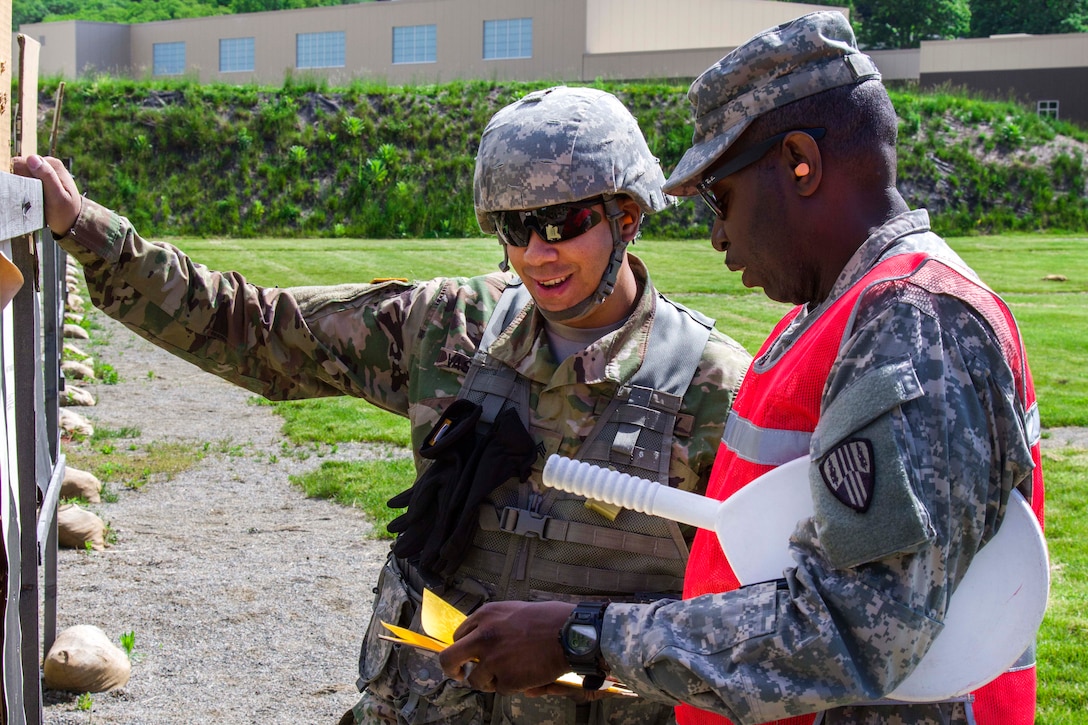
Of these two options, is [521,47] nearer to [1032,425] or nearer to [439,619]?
[439,619]

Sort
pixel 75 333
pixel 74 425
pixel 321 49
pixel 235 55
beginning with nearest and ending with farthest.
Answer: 1. pixel 74 425
2. pixel 75 333
3. pixel 321 49
4. pixel 235 55

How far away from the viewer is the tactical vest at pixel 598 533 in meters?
Answer: 2.73

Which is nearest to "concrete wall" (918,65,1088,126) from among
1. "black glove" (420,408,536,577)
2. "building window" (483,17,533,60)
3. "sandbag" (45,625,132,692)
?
"building window" (483,17,533,60)

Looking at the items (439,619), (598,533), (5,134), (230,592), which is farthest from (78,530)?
(439,619)

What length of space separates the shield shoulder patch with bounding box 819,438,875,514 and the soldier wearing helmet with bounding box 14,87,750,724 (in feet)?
3.70

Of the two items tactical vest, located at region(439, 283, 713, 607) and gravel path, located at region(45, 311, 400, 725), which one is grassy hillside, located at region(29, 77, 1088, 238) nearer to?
gravel path, located at region(45, 311, 400, 725)

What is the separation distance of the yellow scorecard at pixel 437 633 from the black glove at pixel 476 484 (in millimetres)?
308

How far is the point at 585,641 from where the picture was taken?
1809 millimetres

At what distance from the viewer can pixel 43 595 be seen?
186 inches

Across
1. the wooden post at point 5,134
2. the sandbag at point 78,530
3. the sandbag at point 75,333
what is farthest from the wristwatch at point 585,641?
the sandbag at point 75,333

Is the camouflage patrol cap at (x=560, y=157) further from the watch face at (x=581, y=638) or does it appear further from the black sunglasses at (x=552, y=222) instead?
the watch face at (x=581, y=638)

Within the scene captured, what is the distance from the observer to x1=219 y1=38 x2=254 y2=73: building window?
4625cm

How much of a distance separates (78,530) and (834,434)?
5.58 meters

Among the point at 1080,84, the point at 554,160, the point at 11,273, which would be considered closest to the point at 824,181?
the point at 554,160
